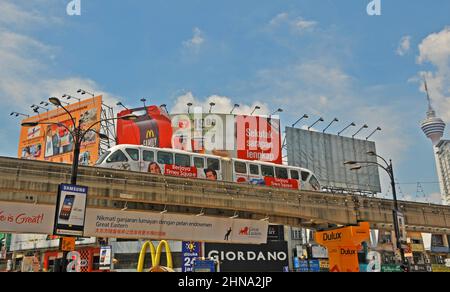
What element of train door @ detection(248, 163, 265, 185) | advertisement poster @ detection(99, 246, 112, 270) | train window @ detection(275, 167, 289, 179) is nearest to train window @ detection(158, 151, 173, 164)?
train door @ detection(248, 163, 265, 185)

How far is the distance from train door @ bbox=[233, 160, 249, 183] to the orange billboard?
35336 mm

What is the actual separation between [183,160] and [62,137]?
46.4 metres

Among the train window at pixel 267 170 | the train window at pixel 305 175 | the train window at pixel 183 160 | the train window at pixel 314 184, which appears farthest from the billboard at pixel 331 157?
the train window at pixel 183 160

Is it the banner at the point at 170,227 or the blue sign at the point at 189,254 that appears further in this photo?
the blue sign at the point at 189,254

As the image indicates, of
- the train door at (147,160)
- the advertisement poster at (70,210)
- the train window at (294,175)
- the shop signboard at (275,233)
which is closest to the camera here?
the advertisement poster at (70,210)

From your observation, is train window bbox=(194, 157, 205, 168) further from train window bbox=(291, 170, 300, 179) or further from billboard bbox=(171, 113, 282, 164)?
billboard bbox=(171, 113, 282, 164)

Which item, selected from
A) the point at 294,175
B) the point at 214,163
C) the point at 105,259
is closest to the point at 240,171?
the point at 214,163

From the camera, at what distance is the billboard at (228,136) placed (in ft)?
230

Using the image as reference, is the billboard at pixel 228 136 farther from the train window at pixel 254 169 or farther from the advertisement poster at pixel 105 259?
the advertisement poster at pixel 105 259

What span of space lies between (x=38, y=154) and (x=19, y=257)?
18529mm

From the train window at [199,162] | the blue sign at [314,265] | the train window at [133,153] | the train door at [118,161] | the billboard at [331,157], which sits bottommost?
the blue sign at [314,265]

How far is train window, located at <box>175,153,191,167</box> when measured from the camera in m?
36.5

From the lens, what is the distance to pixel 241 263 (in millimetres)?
68125
